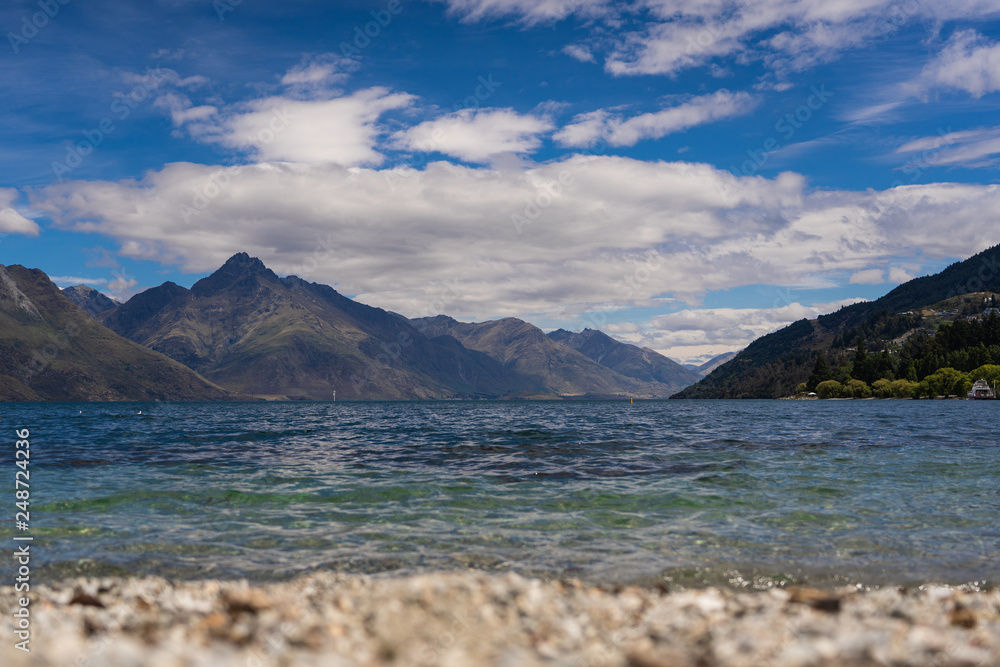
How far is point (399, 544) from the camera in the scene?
54.4ft

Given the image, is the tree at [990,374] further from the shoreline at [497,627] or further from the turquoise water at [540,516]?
the shoreline at [497,627]

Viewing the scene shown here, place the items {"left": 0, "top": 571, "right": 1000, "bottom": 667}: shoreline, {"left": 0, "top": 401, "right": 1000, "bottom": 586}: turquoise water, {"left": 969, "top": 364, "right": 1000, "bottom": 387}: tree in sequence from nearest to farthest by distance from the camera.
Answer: {"left": 0, "top": 571, "right": 1000, "bottom": 667}: shoreline, {"left": 0, "top": 401, "right": 1000, "bottom": 586}: turquoise water, {"left": 969, "top": 364, "right": 1000, "bottom": 387}: tree

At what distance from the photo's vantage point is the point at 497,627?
25.5 feet

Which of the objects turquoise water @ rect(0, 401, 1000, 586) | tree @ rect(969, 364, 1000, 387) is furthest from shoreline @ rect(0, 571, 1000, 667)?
tree @ rect(969, 364, 1000, 387)

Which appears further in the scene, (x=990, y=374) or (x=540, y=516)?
(x=990, y=374)

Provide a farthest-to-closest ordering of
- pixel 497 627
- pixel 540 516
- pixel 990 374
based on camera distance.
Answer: pixel 990 374, pixel 540 516, pixel 497 627

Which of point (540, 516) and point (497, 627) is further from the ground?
point (497, 627)

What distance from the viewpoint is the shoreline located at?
623 centimetres

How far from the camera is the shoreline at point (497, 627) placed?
6.23m

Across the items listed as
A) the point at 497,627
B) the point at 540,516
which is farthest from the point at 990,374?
the point at 497,627

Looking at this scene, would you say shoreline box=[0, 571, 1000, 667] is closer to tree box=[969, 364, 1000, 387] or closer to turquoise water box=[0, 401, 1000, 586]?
turquoise water box=[0, 401, 1000, 586]

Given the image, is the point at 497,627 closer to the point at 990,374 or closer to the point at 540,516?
the point at 540,516

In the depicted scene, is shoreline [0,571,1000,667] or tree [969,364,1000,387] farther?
tree [969,364,1000,387]

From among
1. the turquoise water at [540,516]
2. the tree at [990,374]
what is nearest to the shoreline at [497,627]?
the turquoise water at [540,516]
